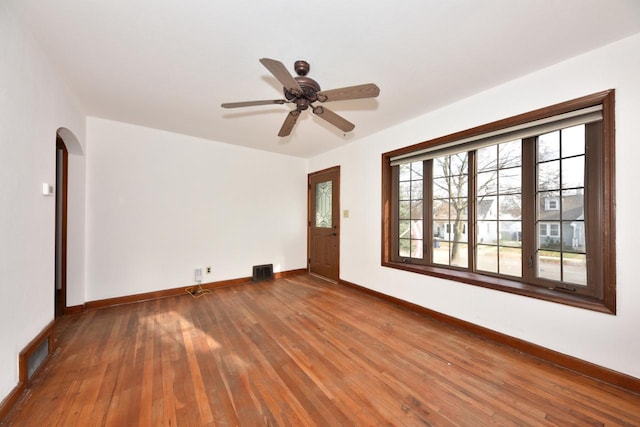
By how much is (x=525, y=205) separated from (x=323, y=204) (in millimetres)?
3228

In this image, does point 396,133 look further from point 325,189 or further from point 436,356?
point 436,356

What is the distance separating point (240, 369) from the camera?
191cm

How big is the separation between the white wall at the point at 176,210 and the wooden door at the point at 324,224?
0.46m

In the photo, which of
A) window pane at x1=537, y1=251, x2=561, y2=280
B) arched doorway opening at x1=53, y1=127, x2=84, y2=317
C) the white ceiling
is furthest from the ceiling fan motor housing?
arched doorway opening at x1=53, y1=127, x2=84, y2=317

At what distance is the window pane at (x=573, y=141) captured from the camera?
206 cm

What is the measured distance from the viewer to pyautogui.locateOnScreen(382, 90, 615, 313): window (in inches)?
75.9

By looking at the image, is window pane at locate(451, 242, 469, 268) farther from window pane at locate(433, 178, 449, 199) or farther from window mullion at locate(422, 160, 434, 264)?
window pane at locate(433, 178, 449, 199)

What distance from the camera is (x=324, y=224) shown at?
485 cm

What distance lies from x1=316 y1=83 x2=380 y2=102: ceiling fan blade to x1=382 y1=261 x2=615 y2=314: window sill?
2188 mm

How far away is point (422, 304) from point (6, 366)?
11.9ft

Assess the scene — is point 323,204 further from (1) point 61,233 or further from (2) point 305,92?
(1) point 61,233

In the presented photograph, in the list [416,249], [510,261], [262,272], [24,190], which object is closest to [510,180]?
[510,261]

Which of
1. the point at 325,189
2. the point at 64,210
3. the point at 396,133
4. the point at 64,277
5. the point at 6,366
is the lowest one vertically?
the point at 6,366

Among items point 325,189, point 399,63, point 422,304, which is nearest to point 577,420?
point 422,304
